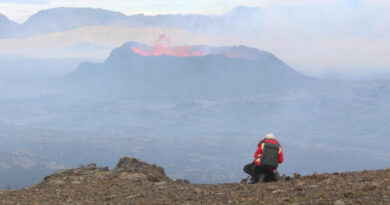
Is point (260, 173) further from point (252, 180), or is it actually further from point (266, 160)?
point (266, 160)

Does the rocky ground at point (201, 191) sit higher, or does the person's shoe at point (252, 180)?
the person's shoe at point (252, 180)

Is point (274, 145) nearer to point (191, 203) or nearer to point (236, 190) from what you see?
point (236, 190)

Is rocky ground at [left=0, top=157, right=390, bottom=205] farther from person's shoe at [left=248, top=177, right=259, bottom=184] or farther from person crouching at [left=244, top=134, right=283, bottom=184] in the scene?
person's shoe at [left=248, top=177, right=259, bottom=184]

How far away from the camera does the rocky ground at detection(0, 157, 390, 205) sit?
1608cm

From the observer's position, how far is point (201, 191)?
19922 millimetres

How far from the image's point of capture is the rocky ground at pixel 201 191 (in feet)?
52.7

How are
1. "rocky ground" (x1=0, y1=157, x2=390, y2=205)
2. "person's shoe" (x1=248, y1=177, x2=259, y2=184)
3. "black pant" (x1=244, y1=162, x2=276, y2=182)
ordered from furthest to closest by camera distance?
"person's shoe" (x1=248, y1=177, x2=259, y2=184) < "black pant" (x1=244, y1=162, x2=276, y2=182) < "rocky ground" (x1=0, y1=157, x2=390, y2=205)

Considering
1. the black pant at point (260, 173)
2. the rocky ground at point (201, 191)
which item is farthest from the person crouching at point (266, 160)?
the rocky ground at point (201, 191)

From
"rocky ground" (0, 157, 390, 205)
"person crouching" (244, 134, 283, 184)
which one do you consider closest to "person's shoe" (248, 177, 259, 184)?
"person crouching" (244, 134, 283, 184)

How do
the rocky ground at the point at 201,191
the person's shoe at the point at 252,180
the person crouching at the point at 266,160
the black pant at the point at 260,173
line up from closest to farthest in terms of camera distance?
the rocky ground at the point at 201,191 < the person crouching at the point at 266,160 < the black pant at the point at 260,173 < the person's shoe at the point at 252,180

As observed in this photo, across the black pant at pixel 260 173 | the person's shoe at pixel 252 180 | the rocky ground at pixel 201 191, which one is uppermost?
the black pant at pixel 260 173

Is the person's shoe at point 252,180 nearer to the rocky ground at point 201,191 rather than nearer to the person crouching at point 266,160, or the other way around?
the person crouching at point 266,160

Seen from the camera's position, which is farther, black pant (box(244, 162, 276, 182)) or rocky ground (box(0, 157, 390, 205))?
black pant (box(244, 162, 276, 182))

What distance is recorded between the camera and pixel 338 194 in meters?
A: 16.1
